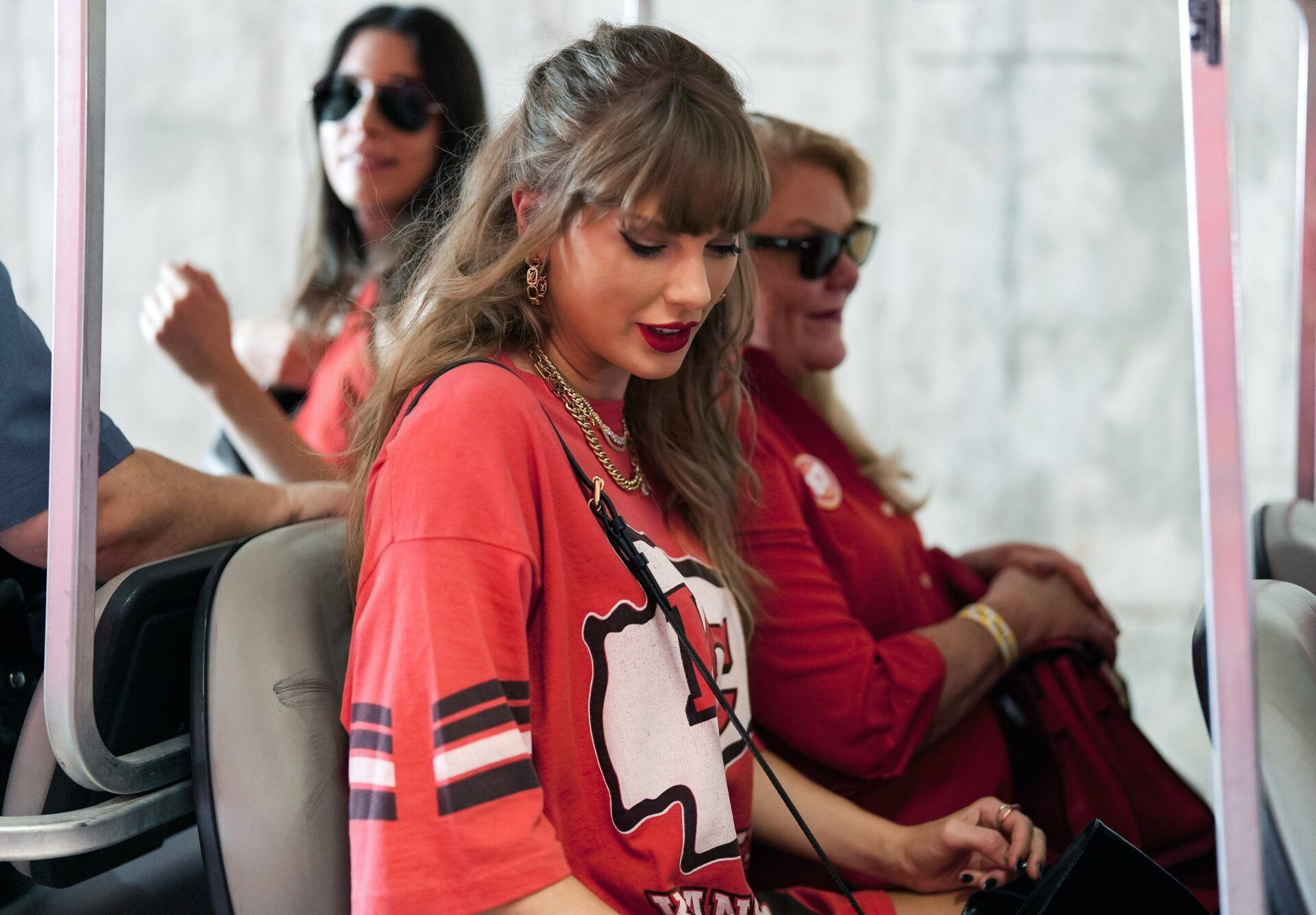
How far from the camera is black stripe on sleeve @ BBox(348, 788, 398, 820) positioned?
830 mm

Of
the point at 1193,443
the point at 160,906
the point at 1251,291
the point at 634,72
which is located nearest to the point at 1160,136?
the point at 1251,291

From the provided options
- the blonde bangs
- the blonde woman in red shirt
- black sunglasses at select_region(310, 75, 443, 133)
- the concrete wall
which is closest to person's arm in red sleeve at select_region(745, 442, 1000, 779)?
the blonde woman in red shirt

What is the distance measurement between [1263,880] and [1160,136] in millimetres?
3156

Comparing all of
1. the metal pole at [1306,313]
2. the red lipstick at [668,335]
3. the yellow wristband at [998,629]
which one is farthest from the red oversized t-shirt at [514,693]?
the metal pole at [1306,313]

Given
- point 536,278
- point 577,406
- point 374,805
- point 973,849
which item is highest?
point 536,278

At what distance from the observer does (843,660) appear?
1.36 meters

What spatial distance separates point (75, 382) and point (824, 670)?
0.84 metres

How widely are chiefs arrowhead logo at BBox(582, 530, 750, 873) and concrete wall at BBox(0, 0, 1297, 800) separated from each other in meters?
2.71

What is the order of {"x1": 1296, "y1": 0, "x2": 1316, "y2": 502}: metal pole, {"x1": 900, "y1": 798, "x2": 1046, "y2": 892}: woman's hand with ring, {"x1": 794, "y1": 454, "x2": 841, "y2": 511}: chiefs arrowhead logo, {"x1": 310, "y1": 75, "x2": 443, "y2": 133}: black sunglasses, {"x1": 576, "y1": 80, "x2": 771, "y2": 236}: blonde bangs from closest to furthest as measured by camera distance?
{"x1": 576, "y1": 80, "x2": 771, "y2": 236}: blonde bangs, {"x1": 900, "y1": 798, "x2": 1046, "y2": 892}: woman's hand with ring, {"x1": 794, "y1": 454, "x2": 841, "y2": 511}: chiefs arrowhead logo, {"x1": 1296, "y1": 0, "x2": 1316, "y2": 502}: metal pole, {"x1": 310, "y1": 75, "x2": 443, "y2": 133}: black sunglasses

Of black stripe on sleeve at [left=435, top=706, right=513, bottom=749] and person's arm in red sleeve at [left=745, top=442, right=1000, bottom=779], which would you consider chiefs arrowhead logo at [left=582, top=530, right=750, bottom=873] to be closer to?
black stripe on sleeve at [left=435, top=706, right=513, bottom=749]

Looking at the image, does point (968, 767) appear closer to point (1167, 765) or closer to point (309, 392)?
point (1167, 765)

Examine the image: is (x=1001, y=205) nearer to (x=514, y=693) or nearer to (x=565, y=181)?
(x=565, y=181)

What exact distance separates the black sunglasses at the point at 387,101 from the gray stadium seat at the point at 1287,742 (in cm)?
140

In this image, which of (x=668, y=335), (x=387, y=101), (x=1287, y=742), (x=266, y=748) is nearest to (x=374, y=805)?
(x=266, y=748)
